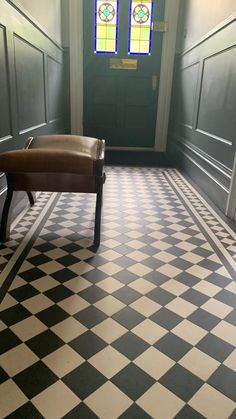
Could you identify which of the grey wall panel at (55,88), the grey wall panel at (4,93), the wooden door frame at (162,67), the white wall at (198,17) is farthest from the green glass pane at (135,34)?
the grey wall panel at (4,93)

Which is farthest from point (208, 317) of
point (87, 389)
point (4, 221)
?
point (4, 221)

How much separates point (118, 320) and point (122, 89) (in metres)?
5.33

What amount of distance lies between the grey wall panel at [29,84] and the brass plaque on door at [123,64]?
2.19m

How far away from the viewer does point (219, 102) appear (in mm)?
3516

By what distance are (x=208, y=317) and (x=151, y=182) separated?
9.46 feet

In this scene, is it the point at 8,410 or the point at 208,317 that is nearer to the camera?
the point at 8,410

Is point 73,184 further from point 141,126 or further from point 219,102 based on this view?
point 141,126

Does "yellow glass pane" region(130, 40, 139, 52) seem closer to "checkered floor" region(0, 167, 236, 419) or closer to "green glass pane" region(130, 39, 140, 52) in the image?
"green glass pane" region(130, 39, 140, 52)

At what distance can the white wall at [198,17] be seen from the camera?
136 inches

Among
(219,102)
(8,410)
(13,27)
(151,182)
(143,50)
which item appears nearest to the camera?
(8,410)

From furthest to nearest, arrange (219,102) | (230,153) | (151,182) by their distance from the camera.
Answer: (151,182)
(219,102)
(230,153)

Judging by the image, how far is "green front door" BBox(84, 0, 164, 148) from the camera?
5.82 m

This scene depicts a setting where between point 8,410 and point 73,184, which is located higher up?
point 73,184

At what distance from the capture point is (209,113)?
3.86 m
